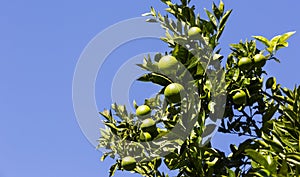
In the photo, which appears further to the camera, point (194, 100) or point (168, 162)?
point (168, 162)

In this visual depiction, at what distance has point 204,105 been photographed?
3.00m

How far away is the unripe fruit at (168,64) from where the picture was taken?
2814 mm

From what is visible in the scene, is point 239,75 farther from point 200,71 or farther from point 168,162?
point 168,162

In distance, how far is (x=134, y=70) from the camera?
3.28 metres

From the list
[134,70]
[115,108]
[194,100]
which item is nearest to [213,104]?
[194,100]

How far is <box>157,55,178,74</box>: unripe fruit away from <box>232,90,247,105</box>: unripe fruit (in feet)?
1.87

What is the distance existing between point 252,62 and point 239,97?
1.06ft

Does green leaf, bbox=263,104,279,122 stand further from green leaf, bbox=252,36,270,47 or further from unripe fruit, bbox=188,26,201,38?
unripe fruit, bbox=188,26,201,38

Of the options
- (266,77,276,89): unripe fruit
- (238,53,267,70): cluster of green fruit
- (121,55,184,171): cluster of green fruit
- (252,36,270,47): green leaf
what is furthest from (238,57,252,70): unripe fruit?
(121,55,184,171): cluster of green fruit

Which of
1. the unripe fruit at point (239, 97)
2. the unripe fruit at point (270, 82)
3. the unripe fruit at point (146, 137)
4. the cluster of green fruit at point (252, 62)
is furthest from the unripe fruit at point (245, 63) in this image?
the unripe fruit at point (146, 137)

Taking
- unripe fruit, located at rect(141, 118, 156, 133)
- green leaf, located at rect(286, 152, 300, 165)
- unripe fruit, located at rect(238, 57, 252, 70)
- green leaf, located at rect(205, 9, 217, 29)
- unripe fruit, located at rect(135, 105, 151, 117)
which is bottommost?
green leaf, located at rect(286, 152, 300, 165)

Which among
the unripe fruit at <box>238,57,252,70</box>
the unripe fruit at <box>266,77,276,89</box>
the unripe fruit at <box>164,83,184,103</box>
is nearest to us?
the unripe fruit at <box>164,83,184,103</box>

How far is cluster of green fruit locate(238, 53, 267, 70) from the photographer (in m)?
3.31

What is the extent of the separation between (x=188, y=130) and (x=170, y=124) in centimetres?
11
